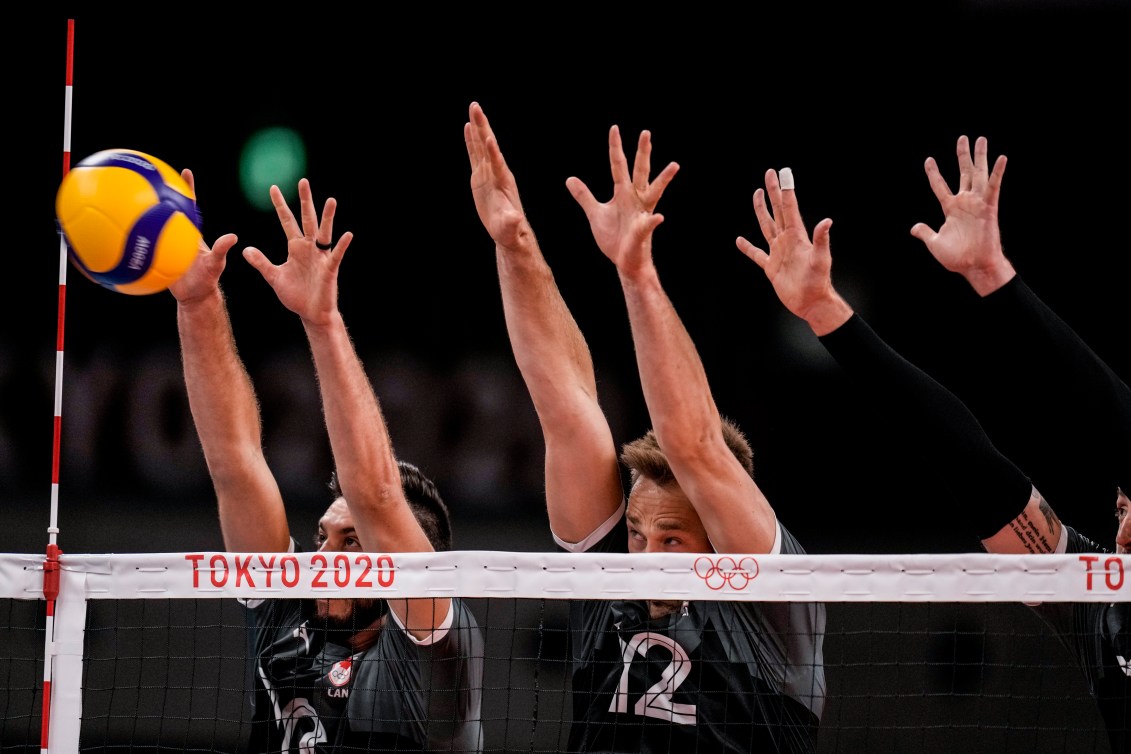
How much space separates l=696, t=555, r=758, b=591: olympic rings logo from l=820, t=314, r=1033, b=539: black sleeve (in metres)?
0.80

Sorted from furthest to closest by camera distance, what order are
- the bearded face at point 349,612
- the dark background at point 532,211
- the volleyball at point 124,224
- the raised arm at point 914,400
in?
the dark background at point 532,211 → the bearded face at point 349,612 → the raised arm at point 914,400 → the volleyball at point 124,224

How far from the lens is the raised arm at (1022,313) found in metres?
4.32

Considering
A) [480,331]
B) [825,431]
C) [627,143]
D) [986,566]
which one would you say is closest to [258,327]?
[480,331]

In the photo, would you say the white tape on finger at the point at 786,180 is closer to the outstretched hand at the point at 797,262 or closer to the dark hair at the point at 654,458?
the outstretched hand at the point at 797,262

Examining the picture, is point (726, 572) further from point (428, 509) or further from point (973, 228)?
point (428, 509)

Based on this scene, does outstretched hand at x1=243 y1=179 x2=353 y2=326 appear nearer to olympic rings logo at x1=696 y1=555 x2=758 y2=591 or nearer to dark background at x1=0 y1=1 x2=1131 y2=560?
olympic rings logo at x1=696 y1=555 x2=758 y2=591

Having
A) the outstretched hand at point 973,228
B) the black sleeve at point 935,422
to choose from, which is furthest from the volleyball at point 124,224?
the outstretched hand at point 973,228

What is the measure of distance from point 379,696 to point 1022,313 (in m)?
2.85

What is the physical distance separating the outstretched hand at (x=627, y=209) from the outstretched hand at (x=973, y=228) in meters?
1.02

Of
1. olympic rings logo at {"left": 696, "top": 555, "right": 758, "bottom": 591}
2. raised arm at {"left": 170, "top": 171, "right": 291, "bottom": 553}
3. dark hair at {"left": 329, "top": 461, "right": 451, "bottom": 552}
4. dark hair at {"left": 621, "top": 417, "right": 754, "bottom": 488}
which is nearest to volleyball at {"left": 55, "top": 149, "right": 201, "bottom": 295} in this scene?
raised arm at {"left": 170, "top": 171, "right": 291, "bottom": 553}

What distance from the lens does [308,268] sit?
484cm

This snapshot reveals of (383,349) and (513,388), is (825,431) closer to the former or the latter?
(513,388)

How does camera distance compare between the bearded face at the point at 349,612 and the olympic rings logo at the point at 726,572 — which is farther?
the bearded face at the point at 349,612

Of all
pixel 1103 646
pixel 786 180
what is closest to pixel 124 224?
pixel 786 180
